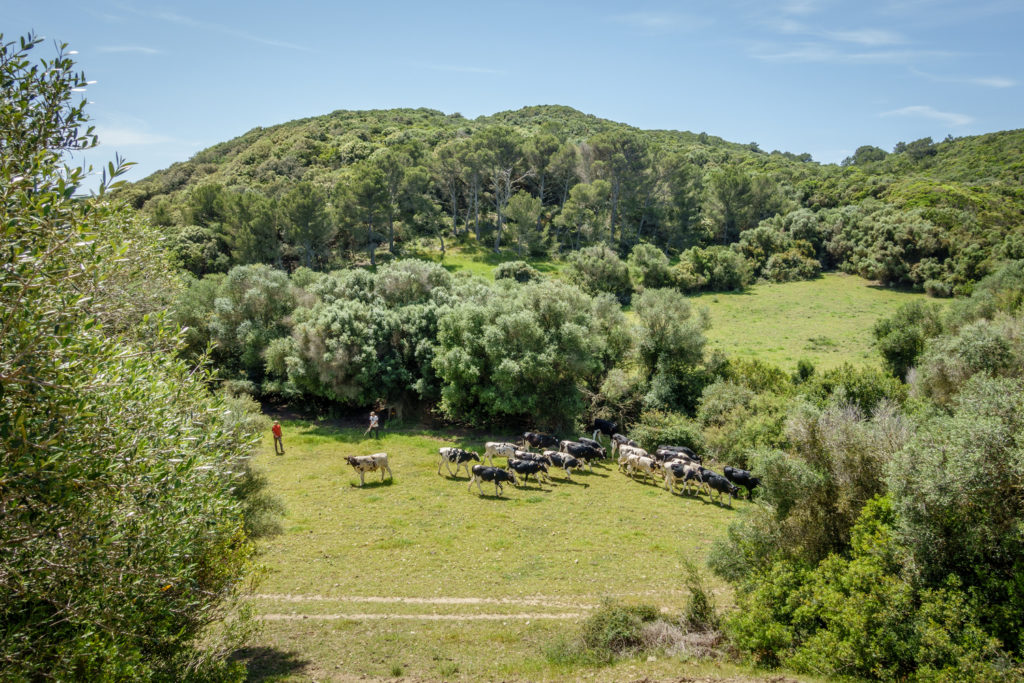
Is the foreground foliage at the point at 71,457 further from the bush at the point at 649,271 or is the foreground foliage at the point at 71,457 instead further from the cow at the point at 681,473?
the bush at the point at 649,271

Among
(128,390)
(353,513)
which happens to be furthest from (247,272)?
(128,390)

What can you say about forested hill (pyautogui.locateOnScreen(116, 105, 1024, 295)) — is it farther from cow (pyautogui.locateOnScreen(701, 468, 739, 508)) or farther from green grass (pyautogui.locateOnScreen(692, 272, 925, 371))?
cow (pyautogui.locateOnScreen(701, 468, 739, 508))

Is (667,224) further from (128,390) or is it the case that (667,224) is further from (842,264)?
(128,390)

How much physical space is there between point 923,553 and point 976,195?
81.6m

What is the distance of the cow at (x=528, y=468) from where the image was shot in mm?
22562

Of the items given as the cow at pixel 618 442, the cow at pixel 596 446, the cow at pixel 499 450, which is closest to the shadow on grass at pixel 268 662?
the cow at pixel 499 450

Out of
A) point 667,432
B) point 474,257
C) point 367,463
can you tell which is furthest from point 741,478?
point 474,257

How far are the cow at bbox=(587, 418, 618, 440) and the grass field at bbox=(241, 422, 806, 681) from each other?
21.4ft

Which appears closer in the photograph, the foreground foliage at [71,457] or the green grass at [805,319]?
the foreground foliage at [71,457]

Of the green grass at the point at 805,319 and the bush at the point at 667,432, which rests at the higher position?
the green grass at the point at 805,319

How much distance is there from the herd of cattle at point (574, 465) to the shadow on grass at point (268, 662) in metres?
10.8

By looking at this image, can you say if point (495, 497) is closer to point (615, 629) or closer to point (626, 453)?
point (626, 453)

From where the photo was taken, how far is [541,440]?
27047 millimetres

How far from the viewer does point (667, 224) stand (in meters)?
75.1
